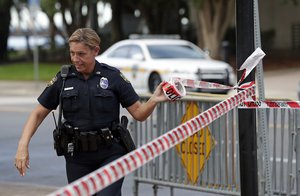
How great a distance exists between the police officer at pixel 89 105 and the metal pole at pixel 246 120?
0.82m

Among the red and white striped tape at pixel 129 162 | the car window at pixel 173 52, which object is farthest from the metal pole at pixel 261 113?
the car window at pixel 173 52

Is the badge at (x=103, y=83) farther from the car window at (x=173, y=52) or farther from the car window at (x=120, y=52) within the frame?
the car window at (x=120, y=52)

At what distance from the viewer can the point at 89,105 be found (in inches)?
223

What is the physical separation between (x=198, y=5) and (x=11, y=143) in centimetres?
2061

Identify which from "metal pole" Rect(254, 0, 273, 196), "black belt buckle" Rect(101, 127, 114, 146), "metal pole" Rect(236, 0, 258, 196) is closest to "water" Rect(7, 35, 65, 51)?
"metal pole" Rect(254, 0, 273, 196)

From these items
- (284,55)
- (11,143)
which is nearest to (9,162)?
(11,143)

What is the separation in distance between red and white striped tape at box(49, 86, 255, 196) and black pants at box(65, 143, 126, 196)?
736mm

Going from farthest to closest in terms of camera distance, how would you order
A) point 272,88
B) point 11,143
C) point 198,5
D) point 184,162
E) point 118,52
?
point 198,5 → point 272,88 → point 118,52 → point 11,143 → point 184,162

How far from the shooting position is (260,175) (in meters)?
7.38

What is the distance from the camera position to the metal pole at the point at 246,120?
19.9 ft

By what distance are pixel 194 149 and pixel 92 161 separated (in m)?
2.25

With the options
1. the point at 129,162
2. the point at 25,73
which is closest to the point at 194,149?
the point at 129,162

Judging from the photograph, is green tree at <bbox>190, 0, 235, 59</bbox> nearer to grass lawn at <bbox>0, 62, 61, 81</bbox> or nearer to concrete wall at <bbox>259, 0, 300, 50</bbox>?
grass lawn at <bbox>0, 62, 61, 81</bbox>

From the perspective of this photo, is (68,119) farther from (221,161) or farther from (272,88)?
(272,88)
